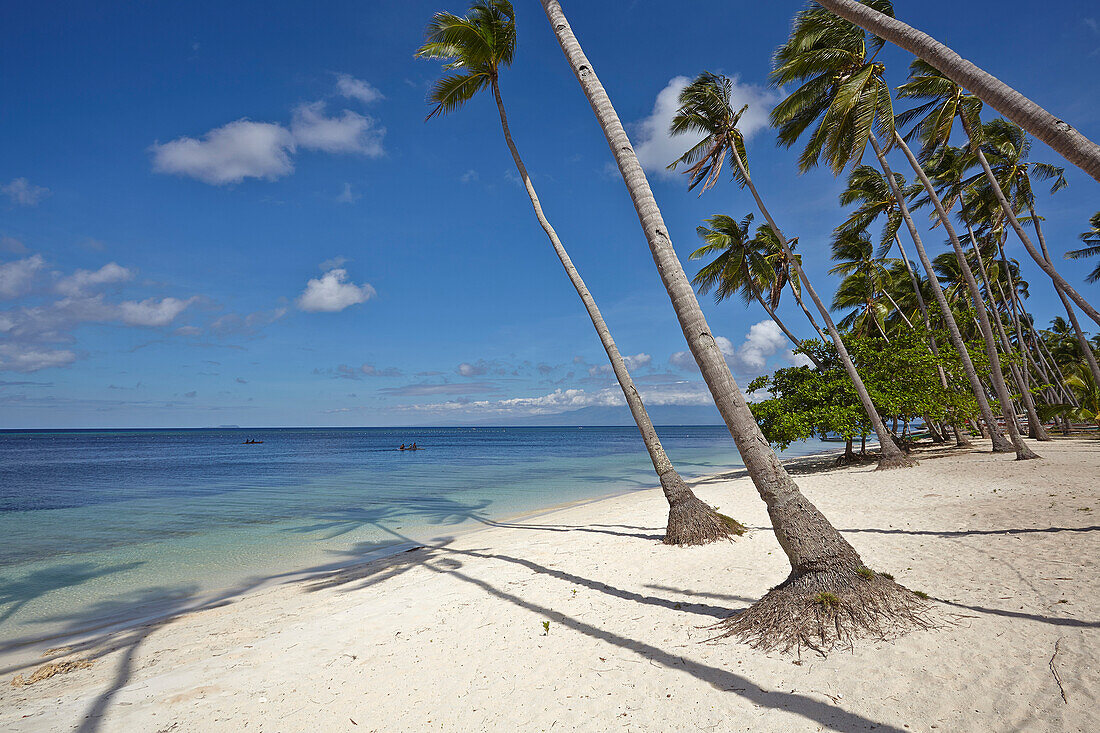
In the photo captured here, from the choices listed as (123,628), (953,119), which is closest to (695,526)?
(123,628)

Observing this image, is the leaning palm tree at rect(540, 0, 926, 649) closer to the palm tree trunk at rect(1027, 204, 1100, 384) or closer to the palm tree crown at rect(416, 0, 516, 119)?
the palm tree crown at rect(416, 0, 516, 119)

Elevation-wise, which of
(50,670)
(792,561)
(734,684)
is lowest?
(50,670)

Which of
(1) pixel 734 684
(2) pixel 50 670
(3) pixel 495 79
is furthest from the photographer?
(3) pixel 495 79

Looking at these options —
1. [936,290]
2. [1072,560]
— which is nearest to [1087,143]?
[1072,560]

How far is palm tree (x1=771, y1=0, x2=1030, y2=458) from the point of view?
9977 millimetres

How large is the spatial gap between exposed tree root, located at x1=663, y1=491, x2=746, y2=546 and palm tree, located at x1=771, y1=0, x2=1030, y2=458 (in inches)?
294

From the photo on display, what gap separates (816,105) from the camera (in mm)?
14602

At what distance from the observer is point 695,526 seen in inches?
290

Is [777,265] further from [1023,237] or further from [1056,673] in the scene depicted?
[1056,673]

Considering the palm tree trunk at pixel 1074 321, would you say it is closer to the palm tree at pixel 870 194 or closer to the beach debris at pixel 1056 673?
the palm tree at pixel 870 194

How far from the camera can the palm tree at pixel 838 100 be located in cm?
998

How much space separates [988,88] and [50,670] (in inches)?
379

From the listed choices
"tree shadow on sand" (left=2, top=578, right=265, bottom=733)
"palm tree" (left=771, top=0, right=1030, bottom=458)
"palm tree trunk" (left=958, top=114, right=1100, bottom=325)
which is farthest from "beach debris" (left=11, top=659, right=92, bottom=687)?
"palm tree trunk" (left=958, top=114, right=1100, bottom=325)

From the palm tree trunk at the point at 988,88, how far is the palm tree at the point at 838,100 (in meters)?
6.25
